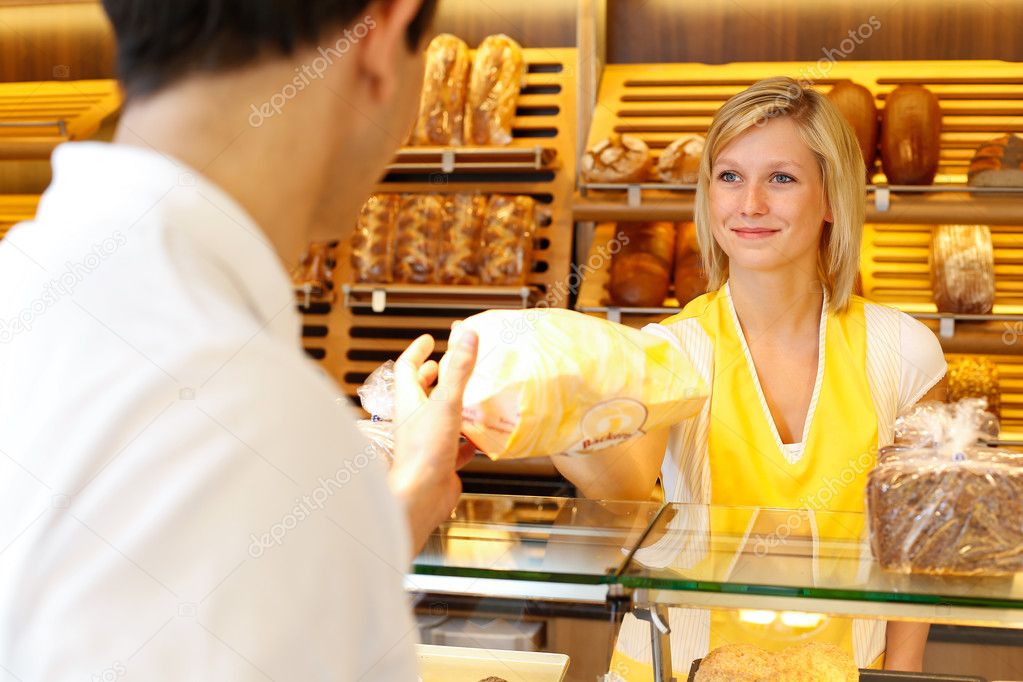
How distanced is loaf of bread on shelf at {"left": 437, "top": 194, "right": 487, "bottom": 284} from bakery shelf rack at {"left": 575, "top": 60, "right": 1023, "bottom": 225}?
401mm

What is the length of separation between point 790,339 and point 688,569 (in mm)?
844

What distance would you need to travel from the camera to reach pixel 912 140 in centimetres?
276

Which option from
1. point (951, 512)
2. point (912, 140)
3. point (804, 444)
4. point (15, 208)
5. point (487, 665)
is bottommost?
point (487, 665)

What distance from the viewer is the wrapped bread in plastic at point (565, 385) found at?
0.98m

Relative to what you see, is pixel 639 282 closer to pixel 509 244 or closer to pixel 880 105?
Answer: pixel 509 244

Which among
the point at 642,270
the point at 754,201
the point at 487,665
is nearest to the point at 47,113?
the point at 642,270

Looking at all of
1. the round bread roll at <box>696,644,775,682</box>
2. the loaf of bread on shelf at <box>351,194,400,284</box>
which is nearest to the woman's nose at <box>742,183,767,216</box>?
the round bread roll at <box>696,644,775,682</box>

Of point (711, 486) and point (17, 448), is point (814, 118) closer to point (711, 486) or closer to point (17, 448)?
point (711, 486)

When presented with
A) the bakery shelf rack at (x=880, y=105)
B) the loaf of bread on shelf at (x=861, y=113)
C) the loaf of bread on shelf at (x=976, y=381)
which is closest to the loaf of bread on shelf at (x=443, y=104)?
the bakery shelf rack at (x=880, y=105)

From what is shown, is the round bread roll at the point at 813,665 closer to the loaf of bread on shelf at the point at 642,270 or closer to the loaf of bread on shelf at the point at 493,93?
the loaf of bread on shelf at the point at 642,270

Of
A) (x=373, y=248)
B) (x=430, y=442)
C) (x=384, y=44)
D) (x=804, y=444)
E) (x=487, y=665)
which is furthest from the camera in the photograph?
(x=373, y=248)

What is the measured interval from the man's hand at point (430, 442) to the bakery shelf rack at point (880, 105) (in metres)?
2.01

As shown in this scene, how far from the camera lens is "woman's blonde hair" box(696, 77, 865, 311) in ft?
5.75

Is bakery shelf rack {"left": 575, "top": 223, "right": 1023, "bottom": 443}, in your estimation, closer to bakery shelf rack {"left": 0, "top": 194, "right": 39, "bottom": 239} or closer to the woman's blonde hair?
the woman's blonde hair
